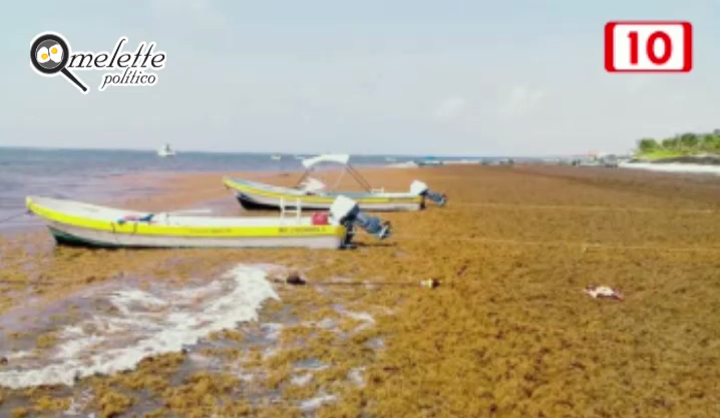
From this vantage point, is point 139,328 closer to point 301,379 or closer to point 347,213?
point 301,379

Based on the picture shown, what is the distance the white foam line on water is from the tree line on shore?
303ft

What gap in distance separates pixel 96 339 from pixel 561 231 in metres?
15.8

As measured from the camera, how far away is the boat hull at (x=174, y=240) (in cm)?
1592

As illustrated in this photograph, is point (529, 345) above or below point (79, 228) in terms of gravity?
below

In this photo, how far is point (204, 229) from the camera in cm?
1581

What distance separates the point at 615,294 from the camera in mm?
11242

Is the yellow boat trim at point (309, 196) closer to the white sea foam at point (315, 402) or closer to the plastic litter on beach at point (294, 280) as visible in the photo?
the plastic litter on beach at point (294, 280)

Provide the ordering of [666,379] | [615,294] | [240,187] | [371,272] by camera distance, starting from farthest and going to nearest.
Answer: [240,187] → [371,272] → [615,294] → [666,379]

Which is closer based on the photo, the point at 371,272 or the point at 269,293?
the point at 269,293

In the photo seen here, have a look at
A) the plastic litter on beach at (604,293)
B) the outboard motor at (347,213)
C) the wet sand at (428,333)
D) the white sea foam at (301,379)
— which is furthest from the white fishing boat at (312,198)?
the white sea foam at (301,379)

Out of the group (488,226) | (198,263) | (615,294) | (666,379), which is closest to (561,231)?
(488,226)

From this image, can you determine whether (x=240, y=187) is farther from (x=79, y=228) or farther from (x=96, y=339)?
(x=96, y=339)

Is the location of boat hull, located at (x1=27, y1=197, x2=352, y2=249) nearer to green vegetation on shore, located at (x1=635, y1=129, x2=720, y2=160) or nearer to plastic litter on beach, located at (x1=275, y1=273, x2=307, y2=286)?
plastic litter on beach, located at (x1=275, y1=273, x2=307, y2=286)

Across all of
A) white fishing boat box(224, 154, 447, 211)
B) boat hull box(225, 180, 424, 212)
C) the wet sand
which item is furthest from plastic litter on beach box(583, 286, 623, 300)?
boat hull box(225, 180, 424, 212)
